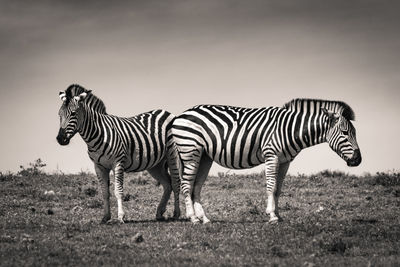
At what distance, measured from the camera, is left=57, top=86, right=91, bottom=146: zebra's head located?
14109mm

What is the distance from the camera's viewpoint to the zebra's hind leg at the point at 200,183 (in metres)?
14.7

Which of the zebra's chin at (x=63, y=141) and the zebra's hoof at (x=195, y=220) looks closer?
the zebra's chin at (x=63, y=141)

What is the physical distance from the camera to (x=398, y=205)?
58.3 feet

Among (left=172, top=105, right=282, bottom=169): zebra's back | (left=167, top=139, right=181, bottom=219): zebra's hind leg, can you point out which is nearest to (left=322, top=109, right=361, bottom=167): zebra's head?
(left=172, top=105, right=282, bottom=169): zebra's back

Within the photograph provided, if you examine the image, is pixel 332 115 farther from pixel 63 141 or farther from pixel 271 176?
pixel 63 141

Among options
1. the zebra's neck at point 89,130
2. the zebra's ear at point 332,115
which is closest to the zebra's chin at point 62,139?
the zebra's neck at point 89,130

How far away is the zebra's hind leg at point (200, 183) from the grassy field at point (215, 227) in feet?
1.56

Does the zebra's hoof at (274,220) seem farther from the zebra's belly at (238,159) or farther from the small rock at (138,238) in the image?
the small rock at (138,238)

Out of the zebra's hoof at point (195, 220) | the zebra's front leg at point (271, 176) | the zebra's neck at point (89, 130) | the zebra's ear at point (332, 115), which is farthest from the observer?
the zebra's neck at point (89, 130)

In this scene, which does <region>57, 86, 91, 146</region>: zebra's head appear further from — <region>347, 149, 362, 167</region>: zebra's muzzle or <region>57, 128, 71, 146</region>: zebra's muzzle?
<region>347, 149, 362, 167</region>: zebra's muzzle

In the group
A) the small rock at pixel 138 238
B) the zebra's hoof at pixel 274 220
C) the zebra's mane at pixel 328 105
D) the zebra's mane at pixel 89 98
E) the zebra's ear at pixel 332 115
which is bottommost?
the small rock at pixel 138 238

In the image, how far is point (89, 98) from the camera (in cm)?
1529

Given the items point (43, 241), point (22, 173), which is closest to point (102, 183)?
point (43, 241)

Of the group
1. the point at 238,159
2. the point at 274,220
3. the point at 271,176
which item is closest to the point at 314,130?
the point at 271,176
